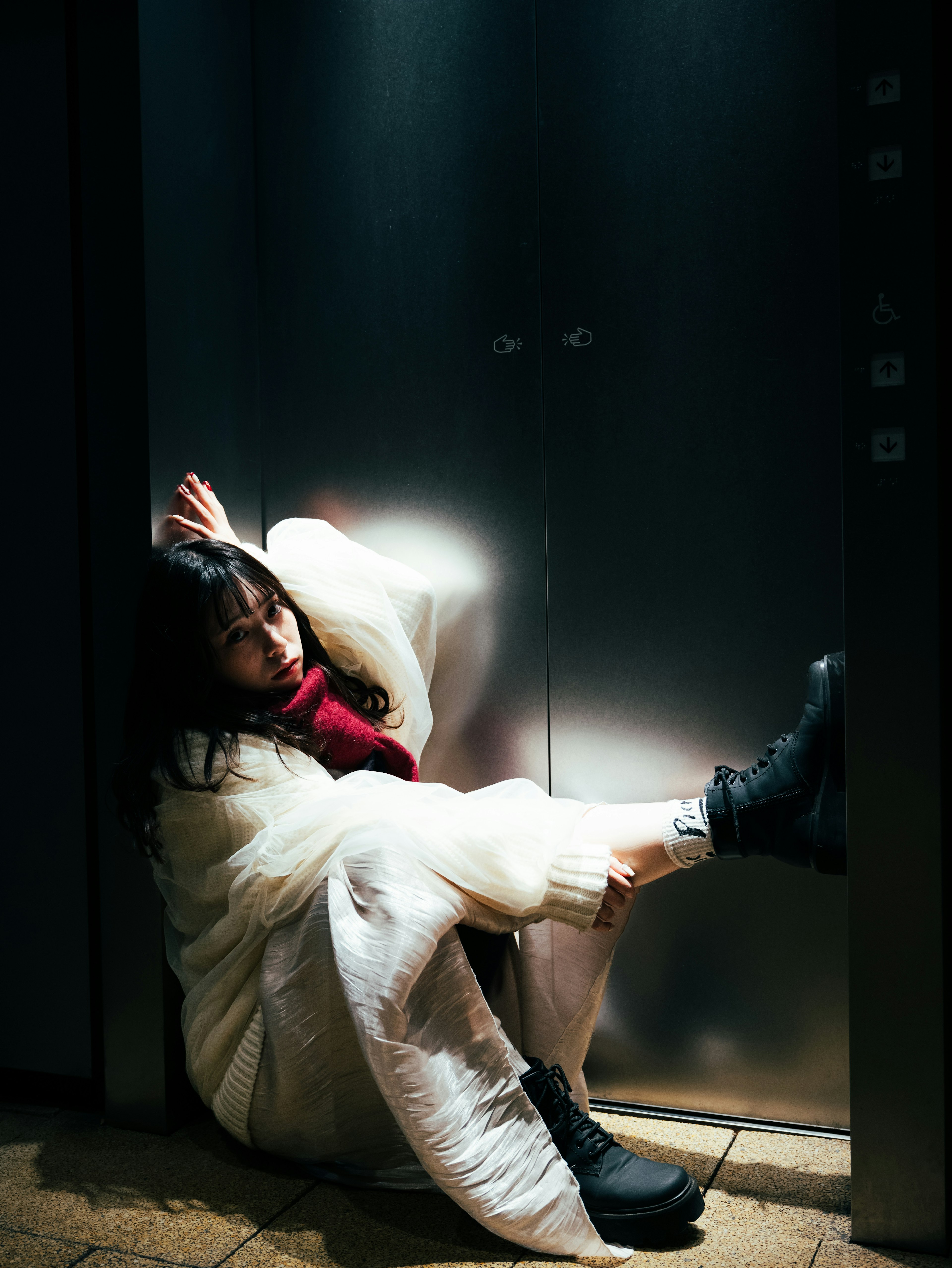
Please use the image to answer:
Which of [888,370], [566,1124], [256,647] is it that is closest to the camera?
[888,370]

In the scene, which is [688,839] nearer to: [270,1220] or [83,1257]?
[270,1220]

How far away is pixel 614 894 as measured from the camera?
1540mm

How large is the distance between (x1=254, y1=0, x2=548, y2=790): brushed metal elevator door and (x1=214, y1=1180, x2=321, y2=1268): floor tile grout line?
0.74 metres

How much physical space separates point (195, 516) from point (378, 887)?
0.81 meters

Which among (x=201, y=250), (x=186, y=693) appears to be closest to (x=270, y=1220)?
(x=186, y=693)

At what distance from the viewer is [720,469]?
1.80 metres

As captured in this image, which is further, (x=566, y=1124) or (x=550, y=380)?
(x=550, y=380)

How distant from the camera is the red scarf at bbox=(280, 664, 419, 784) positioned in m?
1.78

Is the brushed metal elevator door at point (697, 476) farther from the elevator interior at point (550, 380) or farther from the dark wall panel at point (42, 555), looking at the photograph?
the dark wall panel at point (42, 555)

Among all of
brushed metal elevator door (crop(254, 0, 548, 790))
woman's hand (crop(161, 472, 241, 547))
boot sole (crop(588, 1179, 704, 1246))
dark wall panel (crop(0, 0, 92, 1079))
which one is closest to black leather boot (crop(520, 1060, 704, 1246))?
boot sole (crop(588, 1179, 704, 1246))

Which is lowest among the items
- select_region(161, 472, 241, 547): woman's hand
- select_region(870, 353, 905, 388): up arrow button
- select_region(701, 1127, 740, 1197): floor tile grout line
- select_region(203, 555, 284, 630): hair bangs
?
select_region(701, 1127, 740, 1197): floor tile grout line

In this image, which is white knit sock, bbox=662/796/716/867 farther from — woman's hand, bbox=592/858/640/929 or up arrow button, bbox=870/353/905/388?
up arrow button, bbox=870/353/905/388

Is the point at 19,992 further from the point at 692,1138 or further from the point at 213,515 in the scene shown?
the point at 692,1138

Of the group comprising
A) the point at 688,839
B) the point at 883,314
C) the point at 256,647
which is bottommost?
the point at 688,839
